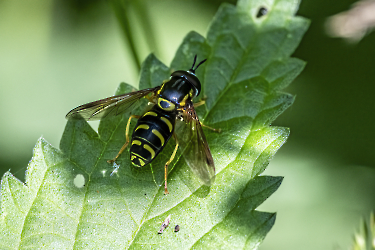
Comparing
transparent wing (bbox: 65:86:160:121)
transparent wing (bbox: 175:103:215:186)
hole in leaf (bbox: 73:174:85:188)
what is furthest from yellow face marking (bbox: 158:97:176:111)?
hole in leaf (bbox: 73:174:85:188)

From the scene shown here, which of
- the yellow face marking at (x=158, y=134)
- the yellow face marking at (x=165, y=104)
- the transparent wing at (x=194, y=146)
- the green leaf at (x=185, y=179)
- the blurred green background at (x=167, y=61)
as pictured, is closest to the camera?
the green leaf at (x=185, y=179)

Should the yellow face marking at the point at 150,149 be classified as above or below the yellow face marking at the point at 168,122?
below

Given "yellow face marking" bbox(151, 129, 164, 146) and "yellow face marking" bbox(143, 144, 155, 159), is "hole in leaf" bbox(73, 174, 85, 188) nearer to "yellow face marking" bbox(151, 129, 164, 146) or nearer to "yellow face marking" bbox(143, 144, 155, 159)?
"yellow face marking" bbox(143, 144, 155, 159)

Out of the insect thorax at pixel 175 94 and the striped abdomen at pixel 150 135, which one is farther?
the insect thorax at pixel 175 94

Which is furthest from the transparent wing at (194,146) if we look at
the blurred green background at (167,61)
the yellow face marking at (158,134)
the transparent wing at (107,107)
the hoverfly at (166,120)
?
the blurred green background at (167,61)

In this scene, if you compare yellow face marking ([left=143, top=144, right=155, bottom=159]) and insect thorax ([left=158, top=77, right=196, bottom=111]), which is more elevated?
insect thorax ([left=158, top=77, right=196, bottom=111])

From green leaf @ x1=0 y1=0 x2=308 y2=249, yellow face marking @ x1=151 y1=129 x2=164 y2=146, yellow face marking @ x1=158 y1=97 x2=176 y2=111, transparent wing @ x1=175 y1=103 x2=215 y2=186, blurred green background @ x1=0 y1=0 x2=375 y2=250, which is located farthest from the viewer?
blurred green background @ x1=0 y1=0 x2=375 y2=250

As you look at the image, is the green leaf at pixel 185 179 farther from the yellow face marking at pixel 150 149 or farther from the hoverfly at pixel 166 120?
the yellow face marking at pixel 150 149
